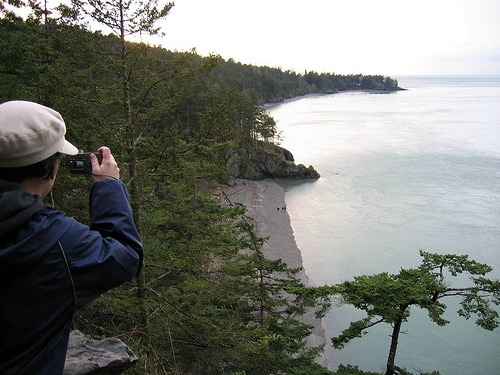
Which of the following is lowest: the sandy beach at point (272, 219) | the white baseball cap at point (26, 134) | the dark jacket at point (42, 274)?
the sandy beach at point (272, 219)

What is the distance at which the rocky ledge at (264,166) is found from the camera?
40.1 meters

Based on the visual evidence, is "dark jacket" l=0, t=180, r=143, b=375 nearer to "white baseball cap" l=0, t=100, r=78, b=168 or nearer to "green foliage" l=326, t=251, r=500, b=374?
"white baseball cap" l=0, t=100, r=78, b=168

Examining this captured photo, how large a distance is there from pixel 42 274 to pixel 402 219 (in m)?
28.6

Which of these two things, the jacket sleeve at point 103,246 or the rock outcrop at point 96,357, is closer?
the jacket sleeve at point 103,246

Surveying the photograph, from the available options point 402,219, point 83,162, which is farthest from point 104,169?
point 402,219

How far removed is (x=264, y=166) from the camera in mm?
41938

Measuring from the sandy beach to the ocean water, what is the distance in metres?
0.59

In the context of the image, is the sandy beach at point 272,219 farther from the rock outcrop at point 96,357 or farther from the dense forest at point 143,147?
the rock outcrop at point 96,357

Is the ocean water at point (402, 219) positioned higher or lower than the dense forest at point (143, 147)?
lower

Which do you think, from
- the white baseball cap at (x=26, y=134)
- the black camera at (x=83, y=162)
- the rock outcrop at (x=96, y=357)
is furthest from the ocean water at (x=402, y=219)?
the white baseball cap at (x=26, y=134)

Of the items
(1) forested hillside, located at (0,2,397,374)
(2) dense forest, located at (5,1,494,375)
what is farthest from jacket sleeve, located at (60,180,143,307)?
(2) dense forest, located at (5,1,494,375)

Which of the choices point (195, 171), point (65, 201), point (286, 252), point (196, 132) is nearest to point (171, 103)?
point (196, 132)

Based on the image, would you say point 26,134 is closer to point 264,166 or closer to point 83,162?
point 83,162

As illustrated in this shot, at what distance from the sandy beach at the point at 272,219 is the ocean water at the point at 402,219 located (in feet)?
1.93
